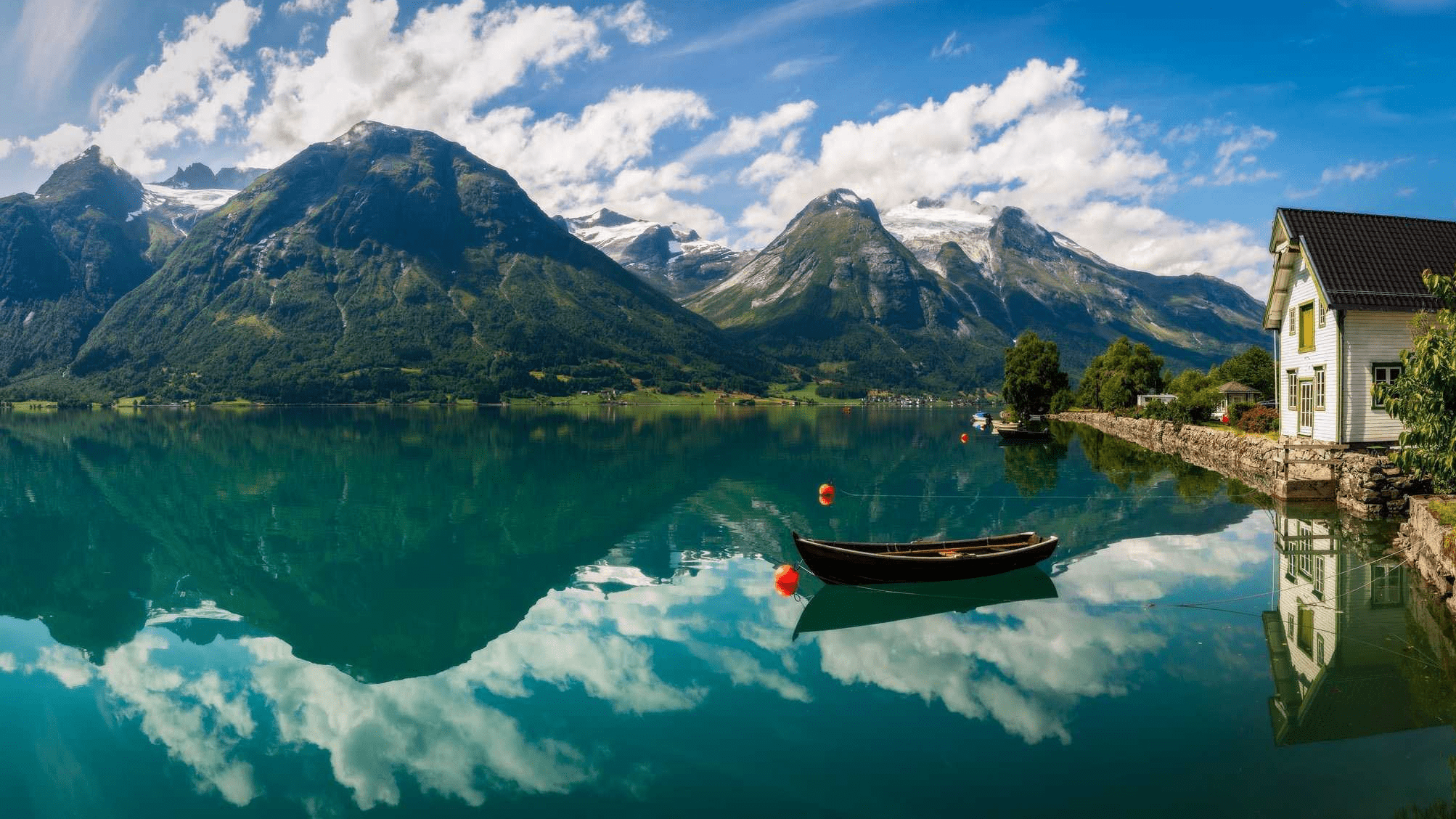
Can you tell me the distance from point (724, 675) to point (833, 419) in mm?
Answer: 144888

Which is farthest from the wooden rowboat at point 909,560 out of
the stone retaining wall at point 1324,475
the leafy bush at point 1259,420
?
the leafy bush at point 1259,420

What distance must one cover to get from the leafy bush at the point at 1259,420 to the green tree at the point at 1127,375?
4349 centimetres

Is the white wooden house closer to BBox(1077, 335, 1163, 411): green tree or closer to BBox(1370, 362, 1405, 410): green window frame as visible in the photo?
BBox(1370, 362, 1405, 410): green window frame

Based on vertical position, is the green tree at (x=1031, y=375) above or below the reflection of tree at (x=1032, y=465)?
above

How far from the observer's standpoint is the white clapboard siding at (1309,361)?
109 feet

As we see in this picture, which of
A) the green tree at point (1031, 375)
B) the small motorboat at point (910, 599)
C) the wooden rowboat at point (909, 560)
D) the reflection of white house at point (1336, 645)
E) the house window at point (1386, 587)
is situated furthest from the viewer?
the green tree at point (1031, 375)

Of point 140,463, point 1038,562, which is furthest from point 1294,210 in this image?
point 140,463

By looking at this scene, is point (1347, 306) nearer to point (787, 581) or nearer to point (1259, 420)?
point (1259, 420)

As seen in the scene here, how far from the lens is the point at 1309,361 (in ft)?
118

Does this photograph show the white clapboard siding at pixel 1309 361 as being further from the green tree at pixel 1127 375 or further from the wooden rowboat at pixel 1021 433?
the green tree at pixel 1127 375

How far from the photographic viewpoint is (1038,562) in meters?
26.3

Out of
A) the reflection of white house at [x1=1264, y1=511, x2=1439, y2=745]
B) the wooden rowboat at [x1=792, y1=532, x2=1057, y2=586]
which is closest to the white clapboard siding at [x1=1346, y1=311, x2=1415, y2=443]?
the reflection of white house at [x1=1264, y1=511, x2=1439, y2=745]

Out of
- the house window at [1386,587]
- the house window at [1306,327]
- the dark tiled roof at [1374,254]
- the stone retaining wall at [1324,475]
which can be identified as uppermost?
the dark tiled roof at [1374,254]

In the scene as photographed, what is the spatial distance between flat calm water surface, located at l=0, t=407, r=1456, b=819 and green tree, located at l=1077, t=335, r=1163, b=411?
61.5 m
